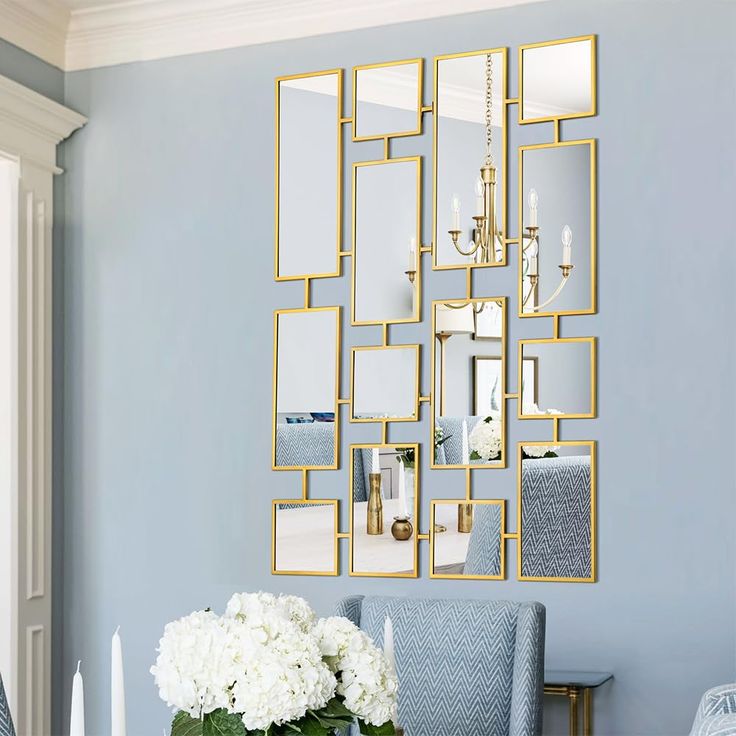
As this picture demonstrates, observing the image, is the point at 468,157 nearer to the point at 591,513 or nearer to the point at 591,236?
the point at 591,236

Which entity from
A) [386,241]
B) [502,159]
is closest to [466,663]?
[386,241]

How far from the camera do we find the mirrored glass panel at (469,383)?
125 inches

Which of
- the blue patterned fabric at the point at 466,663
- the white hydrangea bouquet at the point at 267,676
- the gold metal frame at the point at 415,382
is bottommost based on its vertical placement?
the blue patterned fabric at the point at 466,663

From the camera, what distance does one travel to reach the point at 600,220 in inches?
122

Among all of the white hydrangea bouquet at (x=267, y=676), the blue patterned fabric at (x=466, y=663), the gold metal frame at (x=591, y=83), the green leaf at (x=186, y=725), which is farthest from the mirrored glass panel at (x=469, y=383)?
the green leaf at (x=186, y=725)

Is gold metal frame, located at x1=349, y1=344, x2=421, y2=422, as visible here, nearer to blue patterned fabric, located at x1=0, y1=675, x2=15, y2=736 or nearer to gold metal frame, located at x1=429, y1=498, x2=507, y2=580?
gold metal frame, located at x1=429, y1=498, x2=507, y2=580

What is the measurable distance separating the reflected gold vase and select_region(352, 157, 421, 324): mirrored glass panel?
0.50 meters

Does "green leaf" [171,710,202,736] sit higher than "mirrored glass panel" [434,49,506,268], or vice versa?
"mirrored glass panel" [434,49,506,268]

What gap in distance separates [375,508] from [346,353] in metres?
0.50

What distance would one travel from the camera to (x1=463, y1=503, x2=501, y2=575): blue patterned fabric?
10.4 ft

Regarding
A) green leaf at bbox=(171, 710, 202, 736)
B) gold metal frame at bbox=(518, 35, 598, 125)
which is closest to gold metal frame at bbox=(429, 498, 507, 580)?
gold metal frame at bbox=(518, 35, 598, 125)

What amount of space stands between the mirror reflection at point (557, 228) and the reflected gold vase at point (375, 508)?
691 mm

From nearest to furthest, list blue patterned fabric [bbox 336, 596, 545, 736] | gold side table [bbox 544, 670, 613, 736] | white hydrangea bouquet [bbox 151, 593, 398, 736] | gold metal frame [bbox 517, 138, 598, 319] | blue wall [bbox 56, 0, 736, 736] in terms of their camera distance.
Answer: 1. white hydrangea bouquet [bbox 151, 593, 398, 736]
2. blue patterned fabric [bbox 336, 596, 545, 736]
3. gold side table [bbox 544, 670, 613, 736]
4. blue wall [bbox 56, 0, 736, 736]
5. gold metal frame [bbox 517, 138, 598, 319]

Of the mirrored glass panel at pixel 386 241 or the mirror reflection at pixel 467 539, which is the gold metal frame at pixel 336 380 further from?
the mirror reflection at pixel 467 539
